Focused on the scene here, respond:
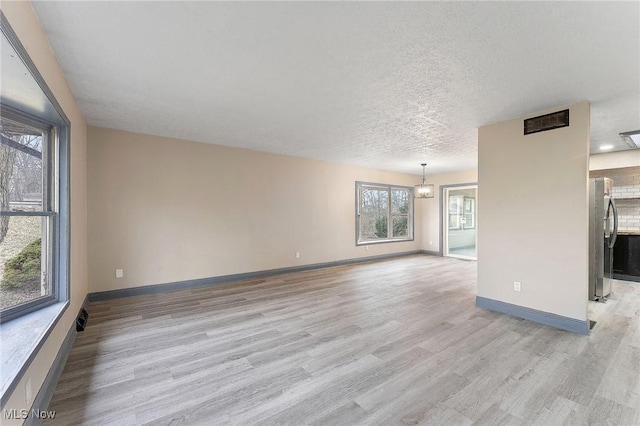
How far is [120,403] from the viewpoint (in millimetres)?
1900

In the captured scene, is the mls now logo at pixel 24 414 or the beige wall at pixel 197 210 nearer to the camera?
the mls now logo at pixel 24 414

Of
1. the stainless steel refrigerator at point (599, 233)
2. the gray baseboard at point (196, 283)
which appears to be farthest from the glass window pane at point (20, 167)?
the stainless steel refrigerator at point (599, 233)

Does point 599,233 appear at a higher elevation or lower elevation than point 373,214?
lower

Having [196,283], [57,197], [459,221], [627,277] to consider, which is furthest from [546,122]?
[459,221]

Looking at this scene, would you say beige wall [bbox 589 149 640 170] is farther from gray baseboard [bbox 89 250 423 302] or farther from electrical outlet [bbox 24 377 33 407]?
electrical outlet [bbox 24 377 33 407]

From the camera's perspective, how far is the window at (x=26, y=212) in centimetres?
193

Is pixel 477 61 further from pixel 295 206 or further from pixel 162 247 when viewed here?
pixel 162 247

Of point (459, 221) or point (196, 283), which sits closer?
point (196, 283)

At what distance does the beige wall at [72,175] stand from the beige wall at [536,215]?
4.62 m

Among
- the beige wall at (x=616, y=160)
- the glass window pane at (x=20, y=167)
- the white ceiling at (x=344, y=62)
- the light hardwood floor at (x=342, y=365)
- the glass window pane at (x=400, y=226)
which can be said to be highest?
the white ceiling at (x=344, y=62)

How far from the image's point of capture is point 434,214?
27.8 feet

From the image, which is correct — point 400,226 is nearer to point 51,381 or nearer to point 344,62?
point 344,62

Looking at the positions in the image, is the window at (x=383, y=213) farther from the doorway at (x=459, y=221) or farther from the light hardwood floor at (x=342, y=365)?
the light hardwood floor at (x=342, y=365)

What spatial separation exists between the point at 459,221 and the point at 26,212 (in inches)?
405
